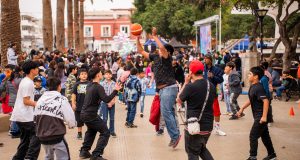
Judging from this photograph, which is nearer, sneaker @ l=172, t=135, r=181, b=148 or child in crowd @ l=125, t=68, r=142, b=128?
sneaker @ l=172, t=135, r=181, b=148

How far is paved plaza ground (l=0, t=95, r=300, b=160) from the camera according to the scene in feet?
27.4

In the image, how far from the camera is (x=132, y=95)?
11453 millimetres

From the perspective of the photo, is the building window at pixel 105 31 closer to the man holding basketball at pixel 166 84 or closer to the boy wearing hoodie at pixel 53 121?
the man holding basketball at pixel 166 84

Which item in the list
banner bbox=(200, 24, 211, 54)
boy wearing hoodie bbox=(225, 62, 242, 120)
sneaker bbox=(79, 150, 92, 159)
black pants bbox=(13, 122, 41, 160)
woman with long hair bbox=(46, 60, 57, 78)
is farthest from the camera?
banner bbox=(200, 24, 211, 54)

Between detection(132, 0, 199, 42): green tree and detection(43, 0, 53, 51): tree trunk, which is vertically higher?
detection(132, 0, 199, 42): green tree

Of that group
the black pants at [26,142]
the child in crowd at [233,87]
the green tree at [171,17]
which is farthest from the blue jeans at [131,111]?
the green tree at [171,17]

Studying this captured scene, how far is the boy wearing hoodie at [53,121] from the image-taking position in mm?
6016

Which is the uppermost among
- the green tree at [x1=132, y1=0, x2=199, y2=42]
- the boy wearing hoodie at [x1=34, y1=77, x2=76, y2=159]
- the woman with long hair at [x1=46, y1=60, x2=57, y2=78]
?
the green tree at [x1=132, y1=0, x2=199, y2=42]

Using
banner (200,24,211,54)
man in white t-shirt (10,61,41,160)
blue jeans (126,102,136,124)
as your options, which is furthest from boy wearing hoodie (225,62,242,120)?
banner (200,24,211,54)

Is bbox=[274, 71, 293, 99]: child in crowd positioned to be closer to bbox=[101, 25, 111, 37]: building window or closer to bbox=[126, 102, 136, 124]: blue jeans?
bbox=[126, 102, 136, 124]: blue jeans

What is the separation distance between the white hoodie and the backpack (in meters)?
5.32

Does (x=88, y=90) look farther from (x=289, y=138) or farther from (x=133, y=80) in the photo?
(x=289, y=138)

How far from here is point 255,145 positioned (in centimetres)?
750

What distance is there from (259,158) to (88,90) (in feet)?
10.9
